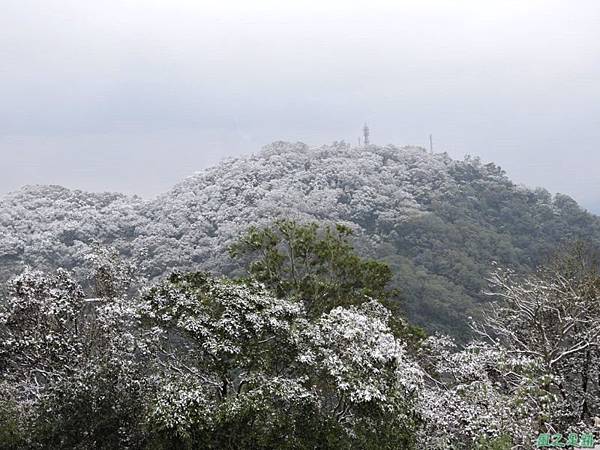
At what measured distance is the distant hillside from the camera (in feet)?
122

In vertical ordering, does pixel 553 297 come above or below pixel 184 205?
above

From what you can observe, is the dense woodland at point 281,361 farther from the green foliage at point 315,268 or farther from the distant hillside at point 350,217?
the distant hillside at point 350,217

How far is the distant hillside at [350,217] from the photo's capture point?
1463 inches

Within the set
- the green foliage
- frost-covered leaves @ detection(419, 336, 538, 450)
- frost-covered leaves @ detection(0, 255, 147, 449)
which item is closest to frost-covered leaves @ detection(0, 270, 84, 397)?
frost-covered leaves @ detection(0, 255, 147, 449)

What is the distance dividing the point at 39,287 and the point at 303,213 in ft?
122

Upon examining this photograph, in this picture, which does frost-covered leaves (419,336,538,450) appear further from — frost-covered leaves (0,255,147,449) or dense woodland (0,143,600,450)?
frost-covered leaves (0,255,147,449)

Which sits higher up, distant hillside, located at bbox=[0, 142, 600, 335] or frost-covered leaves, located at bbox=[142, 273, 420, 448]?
frost-covered leaves, located at bbox=[142, 273, 420, 448]

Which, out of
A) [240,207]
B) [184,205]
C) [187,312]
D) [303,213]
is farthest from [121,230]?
[187,312]

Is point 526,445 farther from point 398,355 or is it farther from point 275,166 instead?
point 275,166

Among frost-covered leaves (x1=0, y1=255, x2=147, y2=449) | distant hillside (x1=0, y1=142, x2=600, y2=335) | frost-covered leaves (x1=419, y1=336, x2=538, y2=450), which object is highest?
frost-covered leaves (x1=0, y1=255, x2=147, y2=449)

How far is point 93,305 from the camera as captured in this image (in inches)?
446

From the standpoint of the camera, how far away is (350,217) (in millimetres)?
49906

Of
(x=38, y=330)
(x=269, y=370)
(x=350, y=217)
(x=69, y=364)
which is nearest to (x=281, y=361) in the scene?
(x=269, y=370)

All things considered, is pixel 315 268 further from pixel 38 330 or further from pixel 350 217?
pixel 350 217
